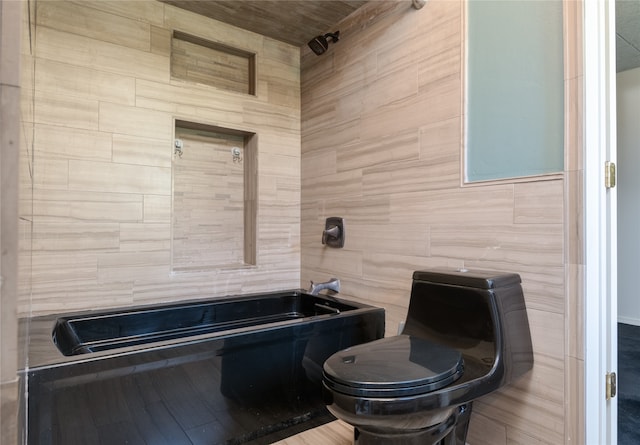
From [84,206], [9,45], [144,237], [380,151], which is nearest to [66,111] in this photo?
[84,206]

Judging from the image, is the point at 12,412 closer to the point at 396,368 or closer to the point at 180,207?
the point at 396,368

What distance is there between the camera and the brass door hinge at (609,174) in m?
1.38

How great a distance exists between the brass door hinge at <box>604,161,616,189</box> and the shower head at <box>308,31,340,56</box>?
1768 millimetres

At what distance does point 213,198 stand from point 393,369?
1834 mm

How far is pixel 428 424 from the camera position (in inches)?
47.8

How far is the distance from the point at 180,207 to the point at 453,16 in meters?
1.93

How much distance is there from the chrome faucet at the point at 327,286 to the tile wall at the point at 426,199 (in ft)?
0.27

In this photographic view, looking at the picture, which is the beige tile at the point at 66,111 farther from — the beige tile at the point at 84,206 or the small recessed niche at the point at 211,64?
the small recessed niche at the point at 211,64

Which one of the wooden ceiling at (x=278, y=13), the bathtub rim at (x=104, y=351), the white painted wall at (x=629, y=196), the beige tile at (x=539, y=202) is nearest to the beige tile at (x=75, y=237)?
the bathtub rim at (x=104, y=351)

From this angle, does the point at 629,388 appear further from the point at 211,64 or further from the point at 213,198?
the point at 211,64

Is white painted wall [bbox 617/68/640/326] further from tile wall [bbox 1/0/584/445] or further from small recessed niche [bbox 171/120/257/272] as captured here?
small recessed niche [bbox 171/120/257/272]

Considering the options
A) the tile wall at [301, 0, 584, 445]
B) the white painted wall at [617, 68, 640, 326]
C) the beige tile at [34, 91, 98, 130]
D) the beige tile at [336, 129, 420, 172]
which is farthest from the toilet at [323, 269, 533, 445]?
the white painted wall at [617, 68, 640, 326]

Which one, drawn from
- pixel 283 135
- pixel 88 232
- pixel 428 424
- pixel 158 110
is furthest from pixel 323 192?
pixel 428 424

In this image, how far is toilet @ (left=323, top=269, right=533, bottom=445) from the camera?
3.75 ft
